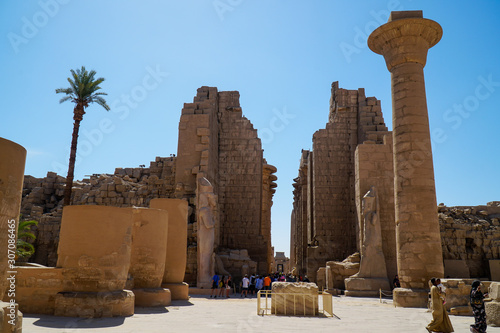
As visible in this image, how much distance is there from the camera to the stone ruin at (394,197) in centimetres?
1110

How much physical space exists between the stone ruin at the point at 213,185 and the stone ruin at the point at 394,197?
2870 mm

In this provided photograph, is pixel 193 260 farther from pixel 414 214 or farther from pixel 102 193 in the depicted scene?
pixel 414 214

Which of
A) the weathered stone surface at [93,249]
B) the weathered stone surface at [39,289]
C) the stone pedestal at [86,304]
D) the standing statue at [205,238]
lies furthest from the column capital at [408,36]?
the weathered stone surface at [39,289]

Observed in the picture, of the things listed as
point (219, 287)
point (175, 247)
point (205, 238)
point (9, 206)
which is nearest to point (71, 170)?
point (205, 238)

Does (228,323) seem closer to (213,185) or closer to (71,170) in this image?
(213,185)

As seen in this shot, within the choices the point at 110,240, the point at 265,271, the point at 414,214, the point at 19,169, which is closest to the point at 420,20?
the point at 414,214

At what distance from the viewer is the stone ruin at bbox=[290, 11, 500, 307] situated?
36.4 ft

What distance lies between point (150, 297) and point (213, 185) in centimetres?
999

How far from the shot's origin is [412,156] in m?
11.4

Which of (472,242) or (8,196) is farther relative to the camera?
(472,242)

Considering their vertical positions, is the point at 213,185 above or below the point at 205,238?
above

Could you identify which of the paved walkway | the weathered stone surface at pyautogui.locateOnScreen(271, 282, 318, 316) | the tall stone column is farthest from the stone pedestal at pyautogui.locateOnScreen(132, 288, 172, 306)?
the tall stone column

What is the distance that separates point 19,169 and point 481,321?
6.84 m

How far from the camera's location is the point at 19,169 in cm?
464
